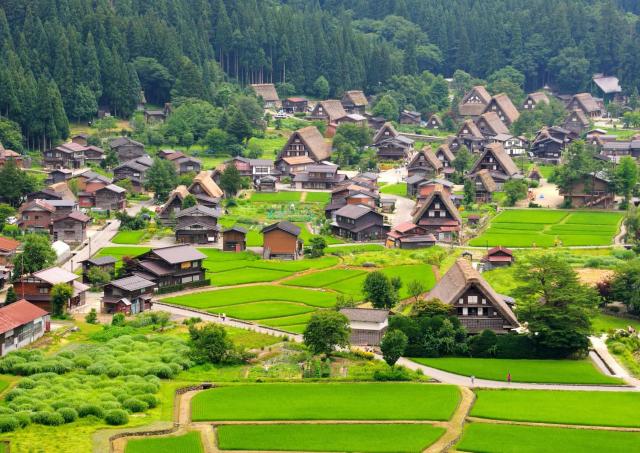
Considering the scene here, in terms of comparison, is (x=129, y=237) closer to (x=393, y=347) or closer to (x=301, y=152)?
(x=301, y=152)

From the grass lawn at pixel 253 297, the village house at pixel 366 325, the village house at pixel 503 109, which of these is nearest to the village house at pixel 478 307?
the village house at pixel 366 325

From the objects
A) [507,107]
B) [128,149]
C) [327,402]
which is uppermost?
[507,107]

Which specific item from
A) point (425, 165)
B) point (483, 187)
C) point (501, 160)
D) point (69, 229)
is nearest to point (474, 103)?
point (425, 165)

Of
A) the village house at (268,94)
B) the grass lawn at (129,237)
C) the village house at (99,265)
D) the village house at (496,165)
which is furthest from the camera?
the village house at (268,94)

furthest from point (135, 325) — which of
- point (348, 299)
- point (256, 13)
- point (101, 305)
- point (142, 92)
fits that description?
point (256, 13)

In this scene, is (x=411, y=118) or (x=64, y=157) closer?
(x=64, y=157)

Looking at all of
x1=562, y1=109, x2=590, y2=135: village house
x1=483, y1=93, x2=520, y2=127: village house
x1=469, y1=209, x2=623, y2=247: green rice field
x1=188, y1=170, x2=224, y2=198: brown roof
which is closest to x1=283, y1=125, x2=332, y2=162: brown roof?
x1=188, y1=170, x2=224, y2=198: brown roof

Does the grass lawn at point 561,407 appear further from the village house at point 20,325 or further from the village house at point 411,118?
the village house at point 411,118
